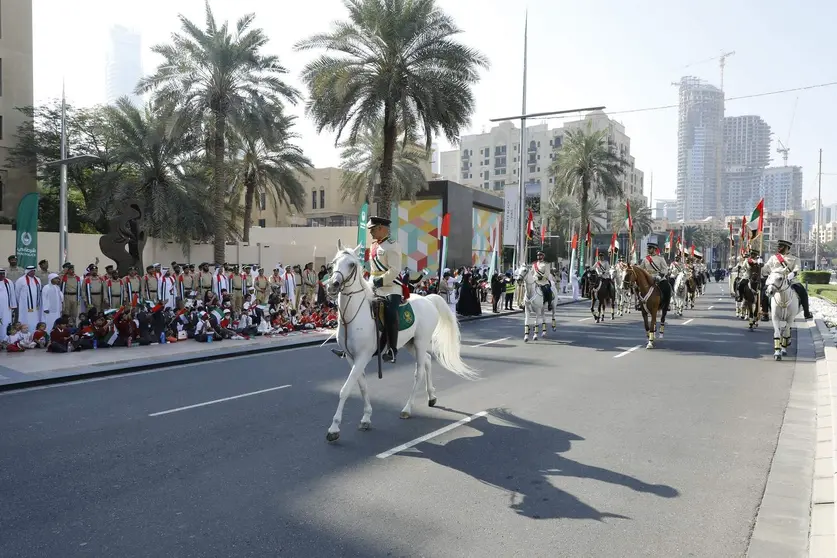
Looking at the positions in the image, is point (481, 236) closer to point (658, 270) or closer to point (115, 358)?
point (658, 270)

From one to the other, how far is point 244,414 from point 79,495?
297 cm

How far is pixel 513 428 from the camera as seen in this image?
7738 mm

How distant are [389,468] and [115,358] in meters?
8.97

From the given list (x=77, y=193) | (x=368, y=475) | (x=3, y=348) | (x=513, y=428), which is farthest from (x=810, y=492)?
(x=77, y=193)

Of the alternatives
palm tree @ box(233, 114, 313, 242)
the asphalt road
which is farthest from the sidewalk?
palm tree @ box(233, 114, 313, 242)

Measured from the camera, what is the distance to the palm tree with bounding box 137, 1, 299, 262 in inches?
1019

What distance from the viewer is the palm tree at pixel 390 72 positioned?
2306cm

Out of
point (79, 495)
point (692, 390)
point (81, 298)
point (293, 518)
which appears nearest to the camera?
point (293, 518)

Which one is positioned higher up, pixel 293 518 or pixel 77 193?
pixel 77 193

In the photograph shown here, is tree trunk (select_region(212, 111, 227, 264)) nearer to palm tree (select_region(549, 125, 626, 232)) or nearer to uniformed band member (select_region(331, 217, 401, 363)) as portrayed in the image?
uniformed band member (select_region(331, 217, 401, 363))

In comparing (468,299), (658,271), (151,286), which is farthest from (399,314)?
(468,299)

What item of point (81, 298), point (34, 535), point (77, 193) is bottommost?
point (34, 535)

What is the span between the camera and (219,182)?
2752 centimetres

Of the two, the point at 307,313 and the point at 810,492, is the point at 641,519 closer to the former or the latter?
the point at 810,492
